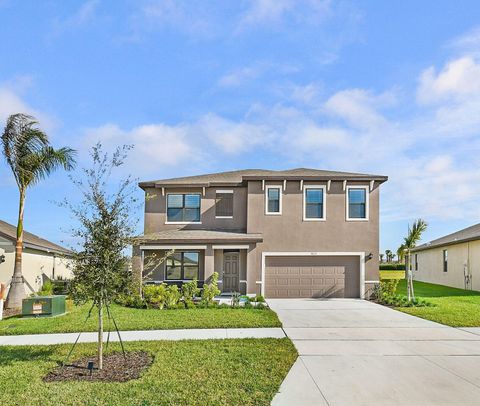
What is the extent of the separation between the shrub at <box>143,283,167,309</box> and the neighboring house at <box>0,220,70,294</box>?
3.21 metres

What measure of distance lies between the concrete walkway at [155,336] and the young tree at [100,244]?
2504mm

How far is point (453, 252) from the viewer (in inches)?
981

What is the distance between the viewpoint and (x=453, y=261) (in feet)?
81.7

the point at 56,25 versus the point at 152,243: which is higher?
the point at 56,25

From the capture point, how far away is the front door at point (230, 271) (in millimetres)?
18422

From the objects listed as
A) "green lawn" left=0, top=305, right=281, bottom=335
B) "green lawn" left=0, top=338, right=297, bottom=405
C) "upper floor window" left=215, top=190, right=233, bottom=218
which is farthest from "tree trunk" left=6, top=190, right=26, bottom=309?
"upper floor window" left=215, top=190, right=233, bottom=218

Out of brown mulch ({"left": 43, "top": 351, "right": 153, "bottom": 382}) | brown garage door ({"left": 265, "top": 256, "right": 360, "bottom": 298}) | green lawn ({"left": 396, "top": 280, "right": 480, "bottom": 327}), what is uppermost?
brown garage door ({"left": 265, "top": 256, "right": 360, "bottom": 298})

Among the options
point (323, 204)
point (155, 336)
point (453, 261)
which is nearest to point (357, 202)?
point (323, 204)

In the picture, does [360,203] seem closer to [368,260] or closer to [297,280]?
[368,260]

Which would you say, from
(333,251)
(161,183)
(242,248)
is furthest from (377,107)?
(161,183)

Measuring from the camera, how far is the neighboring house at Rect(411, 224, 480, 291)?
2188 centimetres

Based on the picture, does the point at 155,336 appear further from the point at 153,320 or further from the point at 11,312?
the point at 11,312

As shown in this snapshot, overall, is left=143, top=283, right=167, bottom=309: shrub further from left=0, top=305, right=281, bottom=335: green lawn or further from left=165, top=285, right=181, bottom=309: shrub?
left=0, top=305, right=281, bottom=335: green lawn

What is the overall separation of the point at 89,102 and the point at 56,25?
2923 millimetres
